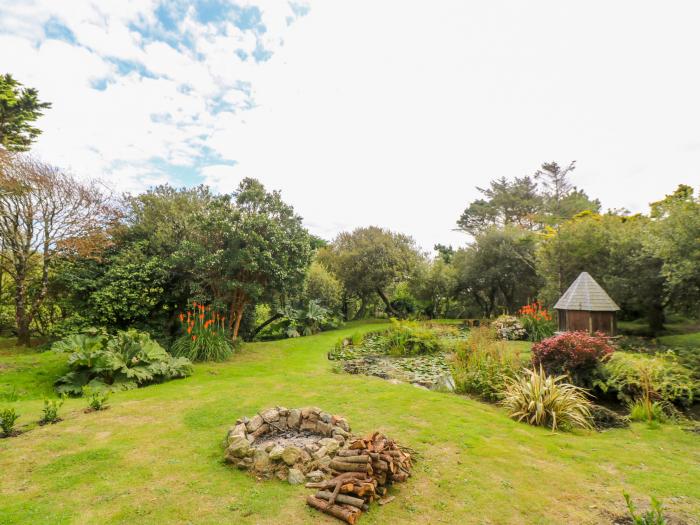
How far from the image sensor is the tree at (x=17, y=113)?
36.5 ft

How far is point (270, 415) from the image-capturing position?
14.8 feet

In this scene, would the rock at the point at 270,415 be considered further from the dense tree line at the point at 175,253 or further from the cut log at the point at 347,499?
the dense tree line at the point at 175,253

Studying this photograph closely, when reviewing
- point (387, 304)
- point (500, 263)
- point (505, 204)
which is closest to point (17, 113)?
point (387, 304)

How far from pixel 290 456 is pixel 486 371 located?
5.17 metres

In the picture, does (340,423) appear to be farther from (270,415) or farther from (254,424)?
(254,424)

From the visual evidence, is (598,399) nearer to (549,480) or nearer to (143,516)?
(549,480)

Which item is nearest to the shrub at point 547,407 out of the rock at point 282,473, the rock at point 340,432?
the rock at point 340,432

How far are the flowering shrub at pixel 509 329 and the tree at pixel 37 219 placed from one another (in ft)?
46.0

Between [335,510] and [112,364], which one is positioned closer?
[335,510]

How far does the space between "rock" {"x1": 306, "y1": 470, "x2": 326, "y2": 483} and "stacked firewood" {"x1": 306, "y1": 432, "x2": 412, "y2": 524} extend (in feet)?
0.26

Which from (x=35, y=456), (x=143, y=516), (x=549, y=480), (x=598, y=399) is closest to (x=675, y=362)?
(x=598, y=399)

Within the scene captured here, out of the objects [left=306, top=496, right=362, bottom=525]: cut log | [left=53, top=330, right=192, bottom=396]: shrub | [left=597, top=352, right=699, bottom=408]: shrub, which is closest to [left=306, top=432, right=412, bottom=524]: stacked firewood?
[left=306, top=496, right=362, bottom=525]: cut log

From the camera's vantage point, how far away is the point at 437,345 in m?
12.1

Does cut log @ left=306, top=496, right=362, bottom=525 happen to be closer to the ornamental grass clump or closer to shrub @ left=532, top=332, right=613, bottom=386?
shrub @ left=532, top=332, right=613, bottom=386
